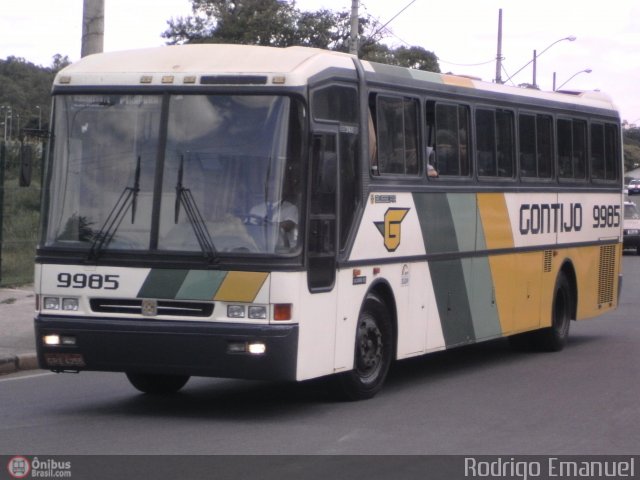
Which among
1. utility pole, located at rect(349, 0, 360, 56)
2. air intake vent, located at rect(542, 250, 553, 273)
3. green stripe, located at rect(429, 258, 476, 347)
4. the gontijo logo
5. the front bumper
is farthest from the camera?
utility pole, located at rect(349, 0, 360, 56)

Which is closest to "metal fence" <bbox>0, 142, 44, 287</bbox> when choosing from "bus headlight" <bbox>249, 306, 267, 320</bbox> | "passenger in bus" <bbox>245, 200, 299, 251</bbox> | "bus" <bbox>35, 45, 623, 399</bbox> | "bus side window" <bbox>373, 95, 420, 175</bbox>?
"bus" <bbox>35, 45, 623, 399</bbox>

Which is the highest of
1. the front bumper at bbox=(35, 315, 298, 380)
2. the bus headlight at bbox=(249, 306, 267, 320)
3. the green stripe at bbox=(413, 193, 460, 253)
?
the green stripe at bbox=(413, 193, 460, 253)

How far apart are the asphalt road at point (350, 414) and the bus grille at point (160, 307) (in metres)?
0.90

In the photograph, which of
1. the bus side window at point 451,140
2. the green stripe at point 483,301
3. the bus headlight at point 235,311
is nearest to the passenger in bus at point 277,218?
the bus headlight at point 235,311

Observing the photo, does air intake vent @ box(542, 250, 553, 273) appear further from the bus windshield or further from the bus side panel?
the bus windshield

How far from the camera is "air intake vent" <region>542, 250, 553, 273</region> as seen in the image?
1533 centimetres

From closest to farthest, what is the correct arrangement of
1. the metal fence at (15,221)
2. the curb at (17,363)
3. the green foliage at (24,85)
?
the curb at (17,363) < the metal fence at (15,221) < the green foliage at (24,85)

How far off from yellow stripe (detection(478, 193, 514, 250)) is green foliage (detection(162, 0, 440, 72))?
31.1 m

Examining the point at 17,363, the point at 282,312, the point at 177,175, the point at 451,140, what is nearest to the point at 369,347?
the point at 282,312

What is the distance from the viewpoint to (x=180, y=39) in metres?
59.7

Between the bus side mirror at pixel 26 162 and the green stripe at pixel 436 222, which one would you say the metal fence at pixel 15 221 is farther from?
the green stripe at pixel 436 222

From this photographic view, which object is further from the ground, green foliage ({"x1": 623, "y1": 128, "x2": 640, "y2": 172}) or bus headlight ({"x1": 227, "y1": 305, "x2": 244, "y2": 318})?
green foliage ({"x1": 623, "y1": 128, "x2": 640, "y2": 172})

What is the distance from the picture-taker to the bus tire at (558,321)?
51.6 ft

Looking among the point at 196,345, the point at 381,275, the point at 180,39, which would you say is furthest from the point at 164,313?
the point at 180,39
